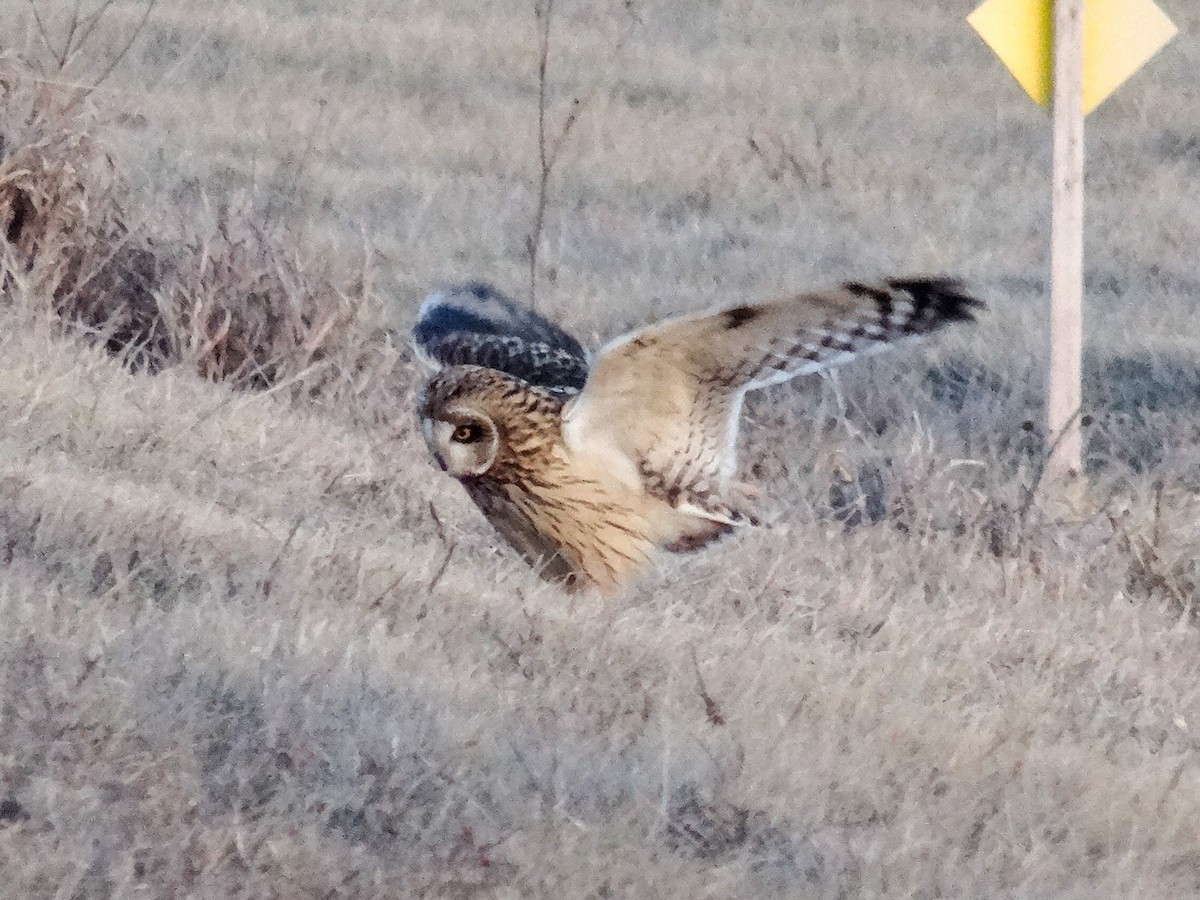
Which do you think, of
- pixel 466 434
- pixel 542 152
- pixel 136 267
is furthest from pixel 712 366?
pixel 542 152

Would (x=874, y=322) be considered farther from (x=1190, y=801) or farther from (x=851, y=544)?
(x=851, y=544)

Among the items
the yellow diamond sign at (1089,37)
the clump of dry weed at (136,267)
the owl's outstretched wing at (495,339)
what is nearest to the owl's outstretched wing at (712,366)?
the owl's outstretched wing at (495,339)

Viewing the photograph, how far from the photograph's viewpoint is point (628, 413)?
4.84m

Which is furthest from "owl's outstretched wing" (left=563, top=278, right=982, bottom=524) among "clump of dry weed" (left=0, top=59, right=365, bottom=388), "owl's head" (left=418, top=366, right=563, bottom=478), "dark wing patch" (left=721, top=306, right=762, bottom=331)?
"clump of dry weed" (left=0, top=59, right=365, bottom=388)

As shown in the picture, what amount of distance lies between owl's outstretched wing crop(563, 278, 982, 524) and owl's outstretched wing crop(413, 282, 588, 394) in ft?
1.19

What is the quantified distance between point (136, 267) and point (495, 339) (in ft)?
13.0

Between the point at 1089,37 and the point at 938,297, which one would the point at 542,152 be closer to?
the point at 1089,37

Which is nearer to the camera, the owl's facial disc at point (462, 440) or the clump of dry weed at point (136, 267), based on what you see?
the owl's facial disc at point (462, 440)

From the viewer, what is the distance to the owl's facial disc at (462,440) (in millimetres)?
4977

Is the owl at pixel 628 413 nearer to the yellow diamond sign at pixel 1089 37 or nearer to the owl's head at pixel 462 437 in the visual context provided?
the owl's head at pixel 462 437

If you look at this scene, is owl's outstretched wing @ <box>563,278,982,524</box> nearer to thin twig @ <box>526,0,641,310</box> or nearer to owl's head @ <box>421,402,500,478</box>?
owl's head @ <box>421,402,500,478</box>

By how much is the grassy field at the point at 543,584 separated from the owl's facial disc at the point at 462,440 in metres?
0.28

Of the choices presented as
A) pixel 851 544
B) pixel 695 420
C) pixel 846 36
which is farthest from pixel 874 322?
pixel 846 36

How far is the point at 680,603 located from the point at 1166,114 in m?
11.6
